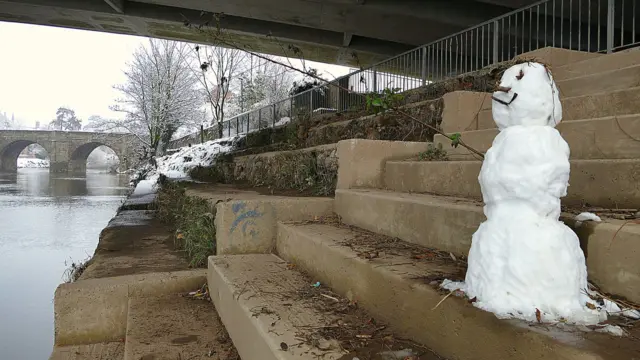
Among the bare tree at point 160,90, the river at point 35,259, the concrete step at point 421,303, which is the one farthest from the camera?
the bare tree at point 160,90

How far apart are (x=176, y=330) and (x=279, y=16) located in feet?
34.8

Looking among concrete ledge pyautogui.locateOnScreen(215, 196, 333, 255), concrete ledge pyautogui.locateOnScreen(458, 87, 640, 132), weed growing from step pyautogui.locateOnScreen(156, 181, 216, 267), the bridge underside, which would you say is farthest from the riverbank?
the bridge underside

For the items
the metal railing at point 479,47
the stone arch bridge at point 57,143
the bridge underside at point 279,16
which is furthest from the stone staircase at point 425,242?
the stone arch bridge at point 57,143

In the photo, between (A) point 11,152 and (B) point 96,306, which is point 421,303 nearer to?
(B) point 96,306

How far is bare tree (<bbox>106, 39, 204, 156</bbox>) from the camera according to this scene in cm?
2303

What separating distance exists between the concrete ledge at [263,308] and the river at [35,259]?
2.22m

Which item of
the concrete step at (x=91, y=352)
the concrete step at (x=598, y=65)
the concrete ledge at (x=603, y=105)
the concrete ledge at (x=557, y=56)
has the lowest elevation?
the concrete step at (x=91, y=352)

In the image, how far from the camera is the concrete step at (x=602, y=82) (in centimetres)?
302

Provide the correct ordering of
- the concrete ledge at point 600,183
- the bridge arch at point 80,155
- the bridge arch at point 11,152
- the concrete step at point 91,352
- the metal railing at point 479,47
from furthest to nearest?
the bridge arch at point 80,155 → the bridge arch at point 11,152 → the metal railing at point 479,47 → the concrete step at point 91,352 → the concrete ledge at point 600,183

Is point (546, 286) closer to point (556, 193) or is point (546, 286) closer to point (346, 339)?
point (556, 193)

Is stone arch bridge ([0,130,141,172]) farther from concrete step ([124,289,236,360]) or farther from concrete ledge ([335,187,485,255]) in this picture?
concrete ledge ([335,187,485,255])

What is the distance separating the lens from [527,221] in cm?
129

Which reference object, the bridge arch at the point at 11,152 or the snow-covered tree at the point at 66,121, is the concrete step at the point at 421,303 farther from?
the snow-covered tree at the point at 66,121

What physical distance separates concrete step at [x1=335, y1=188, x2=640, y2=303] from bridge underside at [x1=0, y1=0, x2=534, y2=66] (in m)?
8.14
